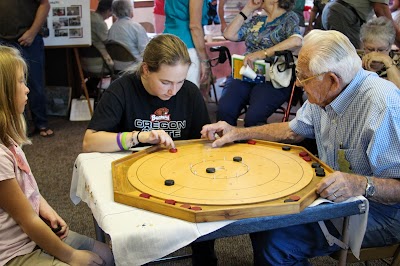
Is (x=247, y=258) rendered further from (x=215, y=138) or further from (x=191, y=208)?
(x=191, y=208)

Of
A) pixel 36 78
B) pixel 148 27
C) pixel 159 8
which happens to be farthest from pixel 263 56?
pixel 148 27

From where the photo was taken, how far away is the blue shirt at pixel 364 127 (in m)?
1.63

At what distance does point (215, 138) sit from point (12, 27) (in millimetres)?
2893

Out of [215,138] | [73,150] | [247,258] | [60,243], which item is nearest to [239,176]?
[215,138]

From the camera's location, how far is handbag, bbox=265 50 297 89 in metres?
3.35

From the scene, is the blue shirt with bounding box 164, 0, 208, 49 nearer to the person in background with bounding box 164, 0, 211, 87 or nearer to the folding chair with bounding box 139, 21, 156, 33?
the person in background with bounding box 164, 0, 211, 87

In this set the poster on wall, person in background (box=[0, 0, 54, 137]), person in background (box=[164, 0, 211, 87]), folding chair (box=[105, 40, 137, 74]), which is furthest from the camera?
folding chair (box=[105, 40, 137, 74])

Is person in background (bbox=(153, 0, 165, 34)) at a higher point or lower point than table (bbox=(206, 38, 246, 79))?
higher

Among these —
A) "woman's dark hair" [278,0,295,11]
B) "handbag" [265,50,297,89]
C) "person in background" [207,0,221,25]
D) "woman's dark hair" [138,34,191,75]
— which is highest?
"woman's dark hair" [278,0,295,11]

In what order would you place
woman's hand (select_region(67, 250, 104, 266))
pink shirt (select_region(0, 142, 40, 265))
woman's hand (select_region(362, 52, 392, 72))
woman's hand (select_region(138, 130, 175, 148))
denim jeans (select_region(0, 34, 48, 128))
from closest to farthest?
pink shirt (select_region(0, 142, 40, 265)) < woman's hand (select_region(67, 250, 104, 266)) < woman's hand (select_region(138, 130, 175, 148)) < woman's hand (select_region(362, 52, 392, 72)) < denim jeans (select_region(0, 34, 48, 128))

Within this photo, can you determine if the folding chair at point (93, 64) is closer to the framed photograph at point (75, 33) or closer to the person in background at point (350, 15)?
the framed photograph at point (75, 33)

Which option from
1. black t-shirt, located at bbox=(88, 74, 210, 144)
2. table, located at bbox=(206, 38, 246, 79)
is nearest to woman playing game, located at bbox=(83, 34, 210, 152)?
black t-shirt, located at bbox=(88, 74, 210, 144)

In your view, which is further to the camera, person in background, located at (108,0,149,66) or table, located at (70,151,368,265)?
person in background, located at (108,0,149,66)

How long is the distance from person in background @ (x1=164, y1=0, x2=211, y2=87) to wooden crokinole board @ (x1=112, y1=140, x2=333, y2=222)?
169 centimetres
